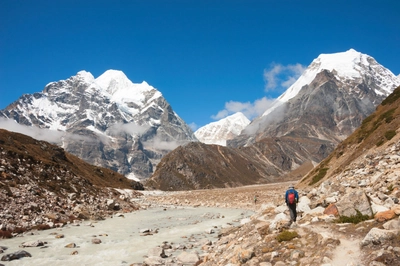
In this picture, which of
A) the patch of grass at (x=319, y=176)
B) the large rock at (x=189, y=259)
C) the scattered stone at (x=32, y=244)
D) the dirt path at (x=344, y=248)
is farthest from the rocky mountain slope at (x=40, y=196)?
the patch of grass at (x=319, y=176)

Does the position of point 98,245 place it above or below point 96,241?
below

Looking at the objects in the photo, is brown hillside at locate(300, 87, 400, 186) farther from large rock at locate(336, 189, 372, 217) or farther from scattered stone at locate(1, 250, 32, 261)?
scattered stone at locate(1, 250, 32, 261)

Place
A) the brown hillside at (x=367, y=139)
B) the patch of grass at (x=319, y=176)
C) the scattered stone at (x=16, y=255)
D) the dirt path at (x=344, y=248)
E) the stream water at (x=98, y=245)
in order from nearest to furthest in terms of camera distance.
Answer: the dirt path at (x=344, y=248) < the scattered stone at (x=16, y=255) < the stream water at (x=98, y=245) < the brown hillside at (x=367, y=139) < the patch of grass at (x=319, y=176)

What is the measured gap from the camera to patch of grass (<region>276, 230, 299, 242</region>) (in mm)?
13406

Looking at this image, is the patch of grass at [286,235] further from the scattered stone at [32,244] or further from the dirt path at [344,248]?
the scattered stone at [32,244]

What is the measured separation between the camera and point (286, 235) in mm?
13625

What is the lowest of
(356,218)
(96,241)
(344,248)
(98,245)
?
(98,245)

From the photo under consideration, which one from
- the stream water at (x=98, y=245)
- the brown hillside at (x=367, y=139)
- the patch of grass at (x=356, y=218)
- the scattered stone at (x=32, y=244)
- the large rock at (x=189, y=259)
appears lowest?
the large rock at (x=189, y=259)

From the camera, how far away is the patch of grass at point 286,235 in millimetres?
13406

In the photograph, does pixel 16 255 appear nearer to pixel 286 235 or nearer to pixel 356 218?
pixel 286 235

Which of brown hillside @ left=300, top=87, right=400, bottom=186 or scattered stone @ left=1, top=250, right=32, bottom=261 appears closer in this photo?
scattered stone @ left=1, top=250, right=32, bottom=261

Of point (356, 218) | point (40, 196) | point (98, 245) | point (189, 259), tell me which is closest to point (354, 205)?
point (356, 218)

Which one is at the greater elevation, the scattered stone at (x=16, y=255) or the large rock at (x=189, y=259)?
the scattered stone at (x=16, y=255)

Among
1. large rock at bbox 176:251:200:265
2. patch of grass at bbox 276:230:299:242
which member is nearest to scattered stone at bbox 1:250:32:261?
large rock at bbox 176:251:200:265
